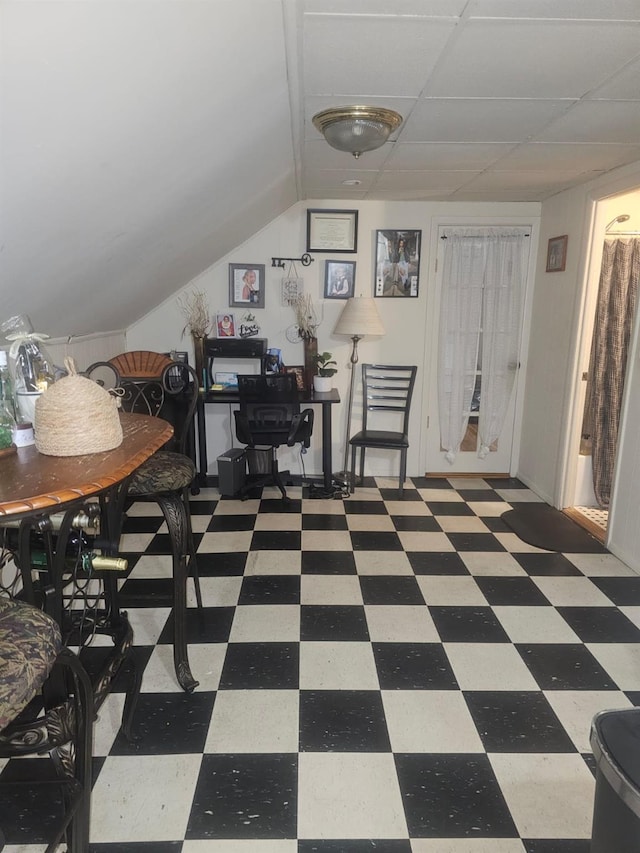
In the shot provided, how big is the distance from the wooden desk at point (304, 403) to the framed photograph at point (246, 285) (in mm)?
740

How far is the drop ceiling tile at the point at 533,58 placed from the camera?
156cm

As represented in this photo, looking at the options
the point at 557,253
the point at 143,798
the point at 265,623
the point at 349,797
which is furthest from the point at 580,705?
the point at 557,253

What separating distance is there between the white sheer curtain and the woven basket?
3405 mm

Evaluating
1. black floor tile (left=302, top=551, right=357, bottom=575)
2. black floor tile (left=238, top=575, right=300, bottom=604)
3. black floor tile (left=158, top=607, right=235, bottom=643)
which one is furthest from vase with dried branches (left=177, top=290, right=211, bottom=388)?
black floor tile (left=158, top=607, right=235, bottom=643)

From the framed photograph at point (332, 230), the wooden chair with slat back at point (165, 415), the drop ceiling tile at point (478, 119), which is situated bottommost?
the wooden chair with slat back at point (165, 415)

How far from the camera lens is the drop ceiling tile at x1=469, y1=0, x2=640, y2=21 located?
1.41 m

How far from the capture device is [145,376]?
3975 mm

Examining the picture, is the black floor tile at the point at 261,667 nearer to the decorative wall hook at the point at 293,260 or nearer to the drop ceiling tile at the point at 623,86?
the drop ceiling tile at the point at 623,86

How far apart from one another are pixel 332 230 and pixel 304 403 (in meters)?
1.36

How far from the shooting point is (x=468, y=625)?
2.41 metres

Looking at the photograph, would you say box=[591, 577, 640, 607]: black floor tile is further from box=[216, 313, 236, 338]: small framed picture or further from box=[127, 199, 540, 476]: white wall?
box=[216, 313, 236, 338]: small framed picture

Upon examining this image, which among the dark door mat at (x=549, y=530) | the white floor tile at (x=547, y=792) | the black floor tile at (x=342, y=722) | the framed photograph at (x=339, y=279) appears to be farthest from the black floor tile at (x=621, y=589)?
the framed photograph at (x=339, y=279)

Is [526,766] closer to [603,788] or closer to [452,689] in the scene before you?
[452,689]

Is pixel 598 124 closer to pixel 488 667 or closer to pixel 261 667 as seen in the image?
pixel 488 667
